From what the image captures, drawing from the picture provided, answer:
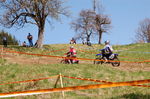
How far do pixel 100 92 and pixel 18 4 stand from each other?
18349 millimetres

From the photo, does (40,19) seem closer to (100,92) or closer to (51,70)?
(51,70)

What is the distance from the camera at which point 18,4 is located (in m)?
24.8

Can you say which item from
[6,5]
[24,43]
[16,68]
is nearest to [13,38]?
[24,43]

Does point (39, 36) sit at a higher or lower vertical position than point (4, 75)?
higher

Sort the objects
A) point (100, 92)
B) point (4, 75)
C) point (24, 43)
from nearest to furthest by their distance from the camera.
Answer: point (100, 92)
point (4, 75)
point (24, 43)

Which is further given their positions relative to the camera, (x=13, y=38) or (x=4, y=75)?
(x=13, y=38)

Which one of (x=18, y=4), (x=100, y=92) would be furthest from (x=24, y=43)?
(x=100, y=92)

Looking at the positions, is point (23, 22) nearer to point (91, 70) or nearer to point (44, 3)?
point (44, 3)

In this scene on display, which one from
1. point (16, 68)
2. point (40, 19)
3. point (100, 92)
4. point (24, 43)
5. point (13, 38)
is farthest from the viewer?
point (13, 38)

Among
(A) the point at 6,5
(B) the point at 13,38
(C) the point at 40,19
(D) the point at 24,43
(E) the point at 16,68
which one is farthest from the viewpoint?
(B) the point at 13,38

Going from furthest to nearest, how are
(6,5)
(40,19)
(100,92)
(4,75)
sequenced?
1. (40,19)
2. (6,5)
3. (4,75)
4. (100,92)

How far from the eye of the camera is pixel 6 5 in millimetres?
24484

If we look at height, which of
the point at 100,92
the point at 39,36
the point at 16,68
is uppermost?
the point at 39,36

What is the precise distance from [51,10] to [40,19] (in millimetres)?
1745
